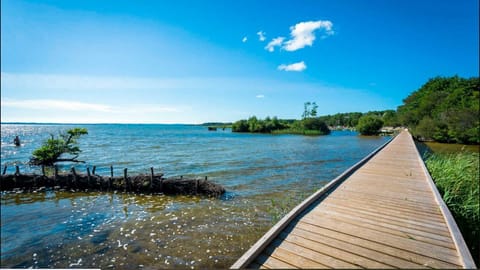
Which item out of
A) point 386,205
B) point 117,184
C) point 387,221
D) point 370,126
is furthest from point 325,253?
point 370,126

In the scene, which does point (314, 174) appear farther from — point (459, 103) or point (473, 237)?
point (459, 103)

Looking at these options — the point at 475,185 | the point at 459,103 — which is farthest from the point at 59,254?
the point at 459,103

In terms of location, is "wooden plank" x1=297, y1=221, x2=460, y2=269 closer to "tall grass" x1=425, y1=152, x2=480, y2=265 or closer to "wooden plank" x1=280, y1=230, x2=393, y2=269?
"wooden plank" x1=280, y1=230, x2=393, y2=269

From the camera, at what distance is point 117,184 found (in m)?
10.3

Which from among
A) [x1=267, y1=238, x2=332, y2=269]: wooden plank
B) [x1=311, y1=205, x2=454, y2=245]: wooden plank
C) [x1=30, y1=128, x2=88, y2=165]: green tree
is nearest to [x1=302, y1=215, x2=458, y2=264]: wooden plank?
[x1=311, y1=205, x2=454, y2=245]: wooden plank

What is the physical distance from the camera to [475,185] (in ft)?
23.9

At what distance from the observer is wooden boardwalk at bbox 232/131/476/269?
Result: 2564mm

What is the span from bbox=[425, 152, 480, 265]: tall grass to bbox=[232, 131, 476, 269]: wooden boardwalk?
1050 millimetres

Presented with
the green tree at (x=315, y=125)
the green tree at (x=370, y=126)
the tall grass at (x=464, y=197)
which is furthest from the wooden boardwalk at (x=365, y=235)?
the green tree at (x=315, y=125)

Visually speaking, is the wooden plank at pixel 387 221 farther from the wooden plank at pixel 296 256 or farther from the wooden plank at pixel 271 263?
the wooden plank at pixel 271 263

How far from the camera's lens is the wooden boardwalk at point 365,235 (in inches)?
101

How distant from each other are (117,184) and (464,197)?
12789mm

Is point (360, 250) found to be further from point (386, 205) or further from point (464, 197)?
point (464, 197)

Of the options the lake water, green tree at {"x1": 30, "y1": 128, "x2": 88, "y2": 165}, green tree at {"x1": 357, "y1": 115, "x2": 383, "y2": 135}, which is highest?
green tree at {"x1": 357, "y1": 115, "x2": 383, "y2": 135}
